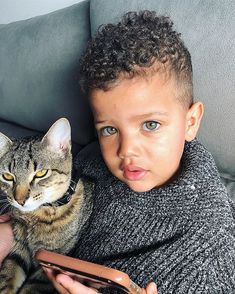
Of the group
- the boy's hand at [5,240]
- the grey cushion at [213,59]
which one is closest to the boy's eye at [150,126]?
the grey cushion at [213,59]

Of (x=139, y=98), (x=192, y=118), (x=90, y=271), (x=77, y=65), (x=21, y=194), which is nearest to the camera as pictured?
(x=90, y=271)

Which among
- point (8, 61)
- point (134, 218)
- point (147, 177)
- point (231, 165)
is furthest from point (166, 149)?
point (8, 61)

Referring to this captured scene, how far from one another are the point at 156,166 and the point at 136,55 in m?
0.23

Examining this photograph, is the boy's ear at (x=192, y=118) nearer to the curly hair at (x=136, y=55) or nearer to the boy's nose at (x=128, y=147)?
the curly hair at (x=136, y=55)

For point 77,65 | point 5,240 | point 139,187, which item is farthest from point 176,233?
point 77,65

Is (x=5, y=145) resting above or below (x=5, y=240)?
above

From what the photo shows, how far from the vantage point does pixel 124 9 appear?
118cm

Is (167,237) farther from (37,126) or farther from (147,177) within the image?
(37,126)

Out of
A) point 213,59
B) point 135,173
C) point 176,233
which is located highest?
point 213,59

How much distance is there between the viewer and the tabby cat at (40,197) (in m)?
1.09

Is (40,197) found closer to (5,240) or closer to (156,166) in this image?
(5,240)

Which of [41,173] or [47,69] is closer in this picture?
[41,173]

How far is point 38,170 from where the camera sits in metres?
1.11

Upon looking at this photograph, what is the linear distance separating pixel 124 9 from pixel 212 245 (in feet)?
2.19
